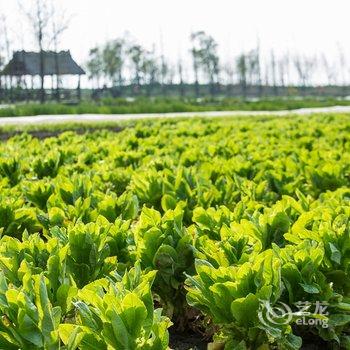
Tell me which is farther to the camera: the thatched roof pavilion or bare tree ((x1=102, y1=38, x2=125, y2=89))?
bare tree ((x1=102, y1=38, x2=125, y2=89))

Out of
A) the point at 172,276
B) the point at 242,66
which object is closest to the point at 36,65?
the point at 242,66

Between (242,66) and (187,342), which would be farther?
(242,66)

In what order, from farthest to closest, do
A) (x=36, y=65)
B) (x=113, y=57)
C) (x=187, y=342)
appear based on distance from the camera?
(x=113, y=57) → (x=36, y=65) → (x=187, y=342)

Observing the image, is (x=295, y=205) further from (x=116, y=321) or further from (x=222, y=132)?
(x=222, y=132)

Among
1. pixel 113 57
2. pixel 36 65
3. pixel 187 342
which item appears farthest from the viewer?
pixel 113 57

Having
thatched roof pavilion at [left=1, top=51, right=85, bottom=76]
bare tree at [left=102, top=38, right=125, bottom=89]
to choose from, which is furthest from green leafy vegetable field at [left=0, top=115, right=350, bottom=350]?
bare tree at [left=102, top=38, right=125, bottom=89]

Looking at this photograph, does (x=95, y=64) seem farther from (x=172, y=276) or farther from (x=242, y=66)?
(x=172, y=276)

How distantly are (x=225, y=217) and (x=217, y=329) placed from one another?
0.66 meters

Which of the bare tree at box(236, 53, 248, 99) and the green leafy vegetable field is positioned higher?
the bare tree at box(236, 53, 248, 99)

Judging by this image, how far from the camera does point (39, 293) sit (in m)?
1.62

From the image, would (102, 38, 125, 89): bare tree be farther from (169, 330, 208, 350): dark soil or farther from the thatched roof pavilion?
(169, 330, 208, 350): dark soil

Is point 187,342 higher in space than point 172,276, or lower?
lower

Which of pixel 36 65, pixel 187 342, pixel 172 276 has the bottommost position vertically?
pixel 187 342

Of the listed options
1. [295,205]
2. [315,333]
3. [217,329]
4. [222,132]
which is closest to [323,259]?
[315,333]
